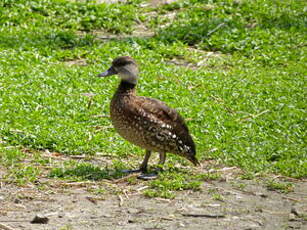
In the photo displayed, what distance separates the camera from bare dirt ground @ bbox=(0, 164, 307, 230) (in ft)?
20.8

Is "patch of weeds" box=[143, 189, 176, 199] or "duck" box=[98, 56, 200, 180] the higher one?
"duck" box=[98, 56, 200, 180]

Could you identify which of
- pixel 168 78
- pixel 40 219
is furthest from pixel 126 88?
pixel 168 78

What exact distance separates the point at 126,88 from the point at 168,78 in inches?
132

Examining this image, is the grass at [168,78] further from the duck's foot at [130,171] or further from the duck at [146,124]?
the duck at [146,124]

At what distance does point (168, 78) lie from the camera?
11.4 m

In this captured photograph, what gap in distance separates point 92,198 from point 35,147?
1.75 m

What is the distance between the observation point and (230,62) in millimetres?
12492

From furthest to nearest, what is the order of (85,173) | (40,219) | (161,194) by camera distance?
(85,173) < (161,194) < (40,219)

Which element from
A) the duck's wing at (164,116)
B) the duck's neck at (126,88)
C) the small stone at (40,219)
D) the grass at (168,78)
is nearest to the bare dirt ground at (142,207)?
the small stone at (40,219)

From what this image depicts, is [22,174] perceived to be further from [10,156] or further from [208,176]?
[208,176]

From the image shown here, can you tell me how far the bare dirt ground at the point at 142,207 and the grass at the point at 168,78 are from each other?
11.1 inches

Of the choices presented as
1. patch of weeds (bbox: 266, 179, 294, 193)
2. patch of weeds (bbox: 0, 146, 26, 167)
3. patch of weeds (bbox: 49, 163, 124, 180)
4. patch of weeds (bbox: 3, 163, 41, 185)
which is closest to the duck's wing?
patch of weeds (bbox: 49, 163, 124, 180)

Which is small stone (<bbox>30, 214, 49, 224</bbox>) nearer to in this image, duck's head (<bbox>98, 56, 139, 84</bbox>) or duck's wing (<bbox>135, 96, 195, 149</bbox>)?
duck's wing (<bbox>135, 96, 195, 149</bbox>)

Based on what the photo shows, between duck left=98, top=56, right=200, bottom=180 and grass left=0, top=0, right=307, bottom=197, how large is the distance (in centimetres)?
43
